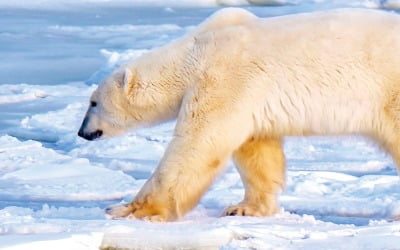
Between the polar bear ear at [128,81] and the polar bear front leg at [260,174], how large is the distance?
0.59m

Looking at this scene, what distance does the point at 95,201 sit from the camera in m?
5.04

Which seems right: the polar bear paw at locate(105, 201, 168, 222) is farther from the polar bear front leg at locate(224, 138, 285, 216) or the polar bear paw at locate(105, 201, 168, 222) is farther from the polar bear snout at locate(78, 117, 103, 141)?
the polar bear snout at locate(78, 117, 103, 141)

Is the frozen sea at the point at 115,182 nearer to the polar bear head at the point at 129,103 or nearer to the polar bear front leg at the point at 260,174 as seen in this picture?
the polar bear front leg at the point at 260,174

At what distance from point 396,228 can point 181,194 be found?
36.5 inches

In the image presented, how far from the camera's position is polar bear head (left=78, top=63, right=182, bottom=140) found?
4320mm

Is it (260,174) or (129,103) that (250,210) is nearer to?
(260,174)

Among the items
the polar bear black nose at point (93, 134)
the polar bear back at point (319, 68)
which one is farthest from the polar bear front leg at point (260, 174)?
the polar bear black nose at point (93, 134)

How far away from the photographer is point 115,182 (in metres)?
5.46

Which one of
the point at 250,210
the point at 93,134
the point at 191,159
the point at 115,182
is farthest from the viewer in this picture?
the point at 115,182

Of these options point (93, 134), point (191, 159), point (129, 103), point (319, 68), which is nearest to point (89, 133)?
point (93, 134)

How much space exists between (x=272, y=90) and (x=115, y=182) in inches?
66.5

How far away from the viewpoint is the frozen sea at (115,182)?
11.3 feet

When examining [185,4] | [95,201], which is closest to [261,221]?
[95,201]

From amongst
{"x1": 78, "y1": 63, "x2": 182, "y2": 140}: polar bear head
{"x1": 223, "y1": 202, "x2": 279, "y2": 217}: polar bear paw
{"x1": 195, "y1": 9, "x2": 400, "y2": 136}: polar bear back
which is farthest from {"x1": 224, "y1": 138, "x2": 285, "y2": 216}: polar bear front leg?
{"x1": 78, "y1": 63, "x2": 182, "y2": 140}: polar bear head
